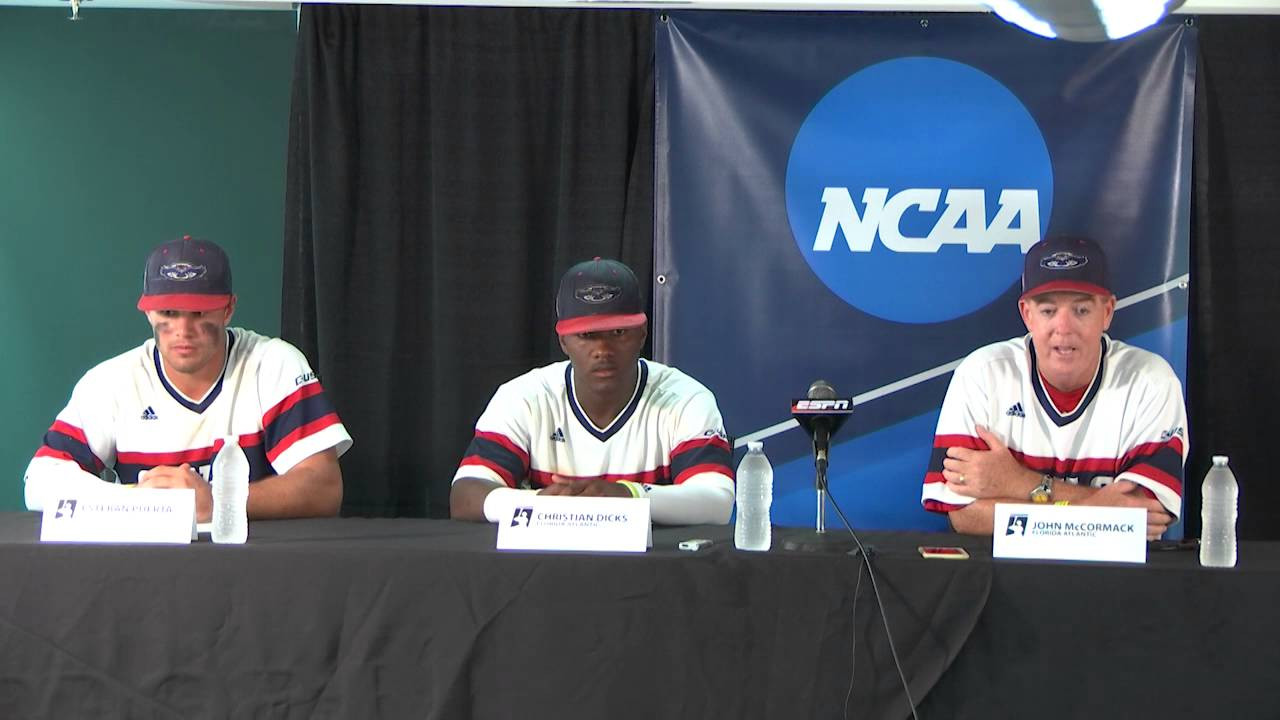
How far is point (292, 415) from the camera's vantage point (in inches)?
128

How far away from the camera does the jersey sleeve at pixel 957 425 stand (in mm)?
3176

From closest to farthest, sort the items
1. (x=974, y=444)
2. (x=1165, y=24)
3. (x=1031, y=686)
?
(x=1031, y=686) → (x=974, y=444) → (x=1165, y=24)

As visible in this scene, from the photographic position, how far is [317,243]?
400cm

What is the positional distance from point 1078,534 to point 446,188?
2.32 m

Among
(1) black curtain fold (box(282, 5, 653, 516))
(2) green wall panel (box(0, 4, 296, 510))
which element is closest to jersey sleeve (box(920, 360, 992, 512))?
(1) black curtain fold (box(282, 5, 653, 516))

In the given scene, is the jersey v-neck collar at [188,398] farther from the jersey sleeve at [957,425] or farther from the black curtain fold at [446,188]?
the jersey sleeve at [957,425]

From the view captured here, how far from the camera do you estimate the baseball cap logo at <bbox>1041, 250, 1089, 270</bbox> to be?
3229 millimetres

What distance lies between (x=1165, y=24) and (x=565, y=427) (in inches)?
85.2

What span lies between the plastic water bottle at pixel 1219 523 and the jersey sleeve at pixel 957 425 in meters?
0.77

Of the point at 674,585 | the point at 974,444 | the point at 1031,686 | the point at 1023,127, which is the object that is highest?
the point at 1023,127

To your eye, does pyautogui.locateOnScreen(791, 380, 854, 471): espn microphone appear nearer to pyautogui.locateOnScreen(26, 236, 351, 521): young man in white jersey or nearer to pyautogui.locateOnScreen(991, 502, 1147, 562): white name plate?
pyautogui.locateOnScreen(991, 502, 1147, 562): white name plate

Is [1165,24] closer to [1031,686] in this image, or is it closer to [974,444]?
[974,444]

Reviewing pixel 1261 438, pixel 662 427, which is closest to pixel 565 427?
pixel 662 427

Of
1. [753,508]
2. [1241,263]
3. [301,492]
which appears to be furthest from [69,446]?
[1241,263]
